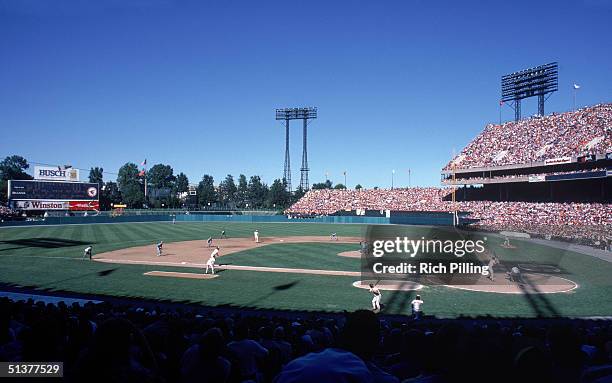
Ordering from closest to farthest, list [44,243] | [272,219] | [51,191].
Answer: [44,243]
[51,191]
[272,219]

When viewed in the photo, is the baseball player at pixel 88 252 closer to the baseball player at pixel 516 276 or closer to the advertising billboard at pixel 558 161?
the baseball player at pixel 516 276

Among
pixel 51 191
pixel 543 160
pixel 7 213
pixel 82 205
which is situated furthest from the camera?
pixel 82 205

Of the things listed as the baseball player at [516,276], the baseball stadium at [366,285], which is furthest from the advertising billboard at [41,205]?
the baseball player at [516,276]

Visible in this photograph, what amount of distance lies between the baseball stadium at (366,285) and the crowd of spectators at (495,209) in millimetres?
301

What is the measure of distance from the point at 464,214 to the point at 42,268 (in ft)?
181

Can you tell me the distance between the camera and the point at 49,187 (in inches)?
2783

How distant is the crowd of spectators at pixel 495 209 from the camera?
4206 cm

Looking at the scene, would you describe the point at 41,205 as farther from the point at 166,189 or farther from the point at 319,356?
the point at 319,356

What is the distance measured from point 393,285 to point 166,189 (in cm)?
9139

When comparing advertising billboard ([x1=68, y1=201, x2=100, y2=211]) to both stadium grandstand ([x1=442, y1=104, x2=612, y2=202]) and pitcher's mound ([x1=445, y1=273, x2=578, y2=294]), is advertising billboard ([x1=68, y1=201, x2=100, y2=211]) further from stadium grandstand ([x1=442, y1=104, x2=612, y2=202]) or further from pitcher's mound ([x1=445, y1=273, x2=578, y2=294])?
pitcher's mound ([x1=445, y1=273, x2=578, y2=294])

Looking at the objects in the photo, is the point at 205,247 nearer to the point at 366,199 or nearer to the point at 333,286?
the point at 333,286

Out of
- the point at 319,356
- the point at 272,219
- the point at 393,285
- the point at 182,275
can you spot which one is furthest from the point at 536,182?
the point at 319,356

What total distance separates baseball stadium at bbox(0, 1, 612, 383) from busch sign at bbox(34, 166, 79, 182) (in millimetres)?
319

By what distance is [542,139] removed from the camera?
61344 millimetres
